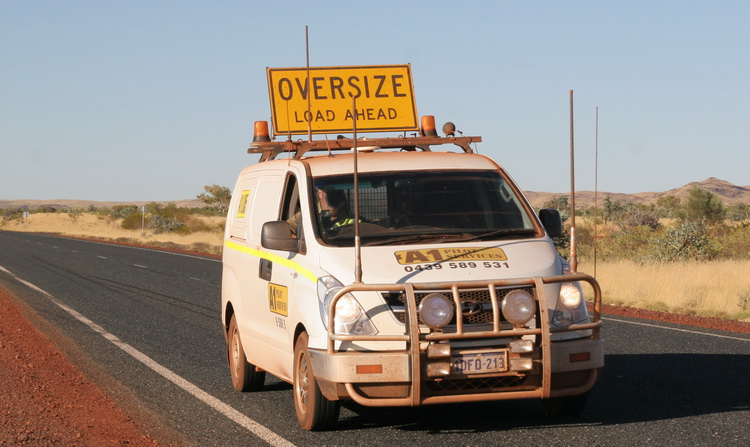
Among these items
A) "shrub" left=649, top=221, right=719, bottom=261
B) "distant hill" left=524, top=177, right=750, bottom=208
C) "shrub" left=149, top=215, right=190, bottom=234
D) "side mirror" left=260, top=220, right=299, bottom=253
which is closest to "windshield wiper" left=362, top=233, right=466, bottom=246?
"side mirror" left=260, top=220, right=299, bottom=253

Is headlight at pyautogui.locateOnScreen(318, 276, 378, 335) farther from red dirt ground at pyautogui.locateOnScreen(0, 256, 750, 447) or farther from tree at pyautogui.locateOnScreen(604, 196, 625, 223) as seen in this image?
tree at pyautogui.locateOnScreen(604, 196, 625, 223)

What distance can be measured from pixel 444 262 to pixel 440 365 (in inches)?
31.0

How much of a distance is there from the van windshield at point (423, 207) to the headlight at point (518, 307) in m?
0.95

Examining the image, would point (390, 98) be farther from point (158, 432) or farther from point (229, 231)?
point (158, 432)

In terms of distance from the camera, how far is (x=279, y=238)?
24.8ft

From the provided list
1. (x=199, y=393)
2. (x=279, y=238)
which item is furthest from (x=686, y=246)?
(x=279, y=238)

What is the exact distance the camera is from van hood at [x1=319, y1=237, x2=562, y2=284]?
269 inches

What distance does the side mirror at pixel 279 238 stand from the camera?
298 inches

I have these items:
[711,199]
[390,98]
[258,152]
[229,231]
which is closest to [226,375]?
[229,231]

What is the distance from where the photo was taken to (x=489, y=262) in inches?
277

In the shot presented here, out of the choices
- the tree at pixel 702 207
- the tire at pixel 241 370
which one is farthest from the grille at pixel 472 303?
the tree at pixel 702 207

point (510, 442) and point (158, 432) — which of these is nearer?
point (510, 442)

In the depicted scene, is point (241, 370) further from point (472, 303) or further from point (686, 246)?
point (686, 246)

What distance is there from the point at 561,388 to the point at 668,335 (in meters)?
7.00
